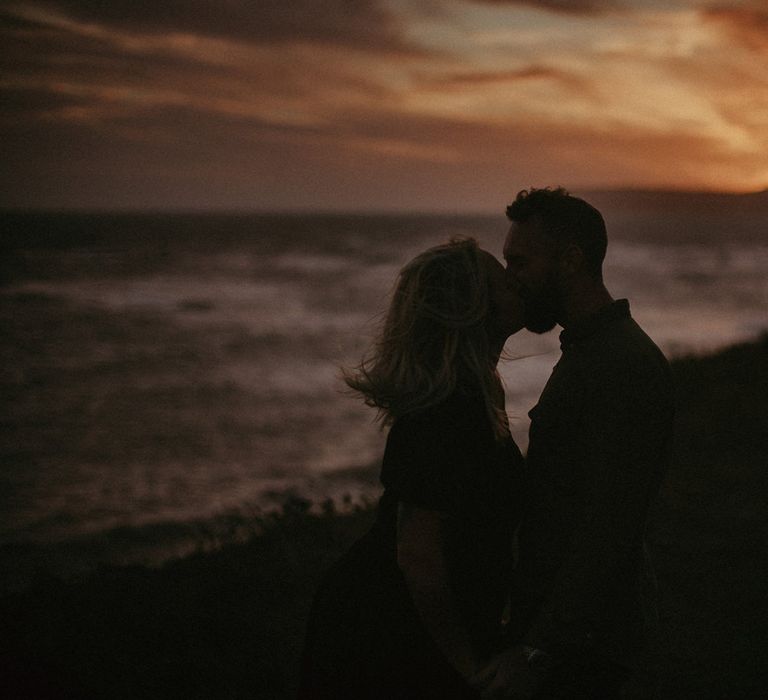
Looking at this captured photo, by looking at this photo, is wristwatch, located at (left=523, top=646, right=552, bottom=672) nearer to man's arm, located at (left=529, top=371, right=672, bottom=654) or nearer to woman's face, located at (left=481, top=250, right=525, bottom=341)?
man's arm, located at (left=529, top=371, right=672, bottom=654)

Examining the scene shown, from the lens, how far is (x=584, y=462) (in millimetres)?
2363

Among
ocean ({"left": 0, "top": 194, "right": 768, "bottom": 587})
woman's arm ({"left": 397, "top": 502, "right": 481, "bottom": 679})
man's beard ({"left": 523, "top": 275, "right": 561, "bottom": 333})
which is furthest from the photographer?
ocean ({"left": 0, "top": 194, "right": 768, "bottom": 587})

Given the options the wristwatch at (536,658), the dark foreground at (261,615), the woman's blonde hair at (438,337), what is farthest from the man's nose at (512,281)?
the dark foreground at (261,615)

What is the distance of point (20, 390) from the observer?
2048cm

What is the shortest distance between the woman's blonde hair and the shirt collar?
377 mm

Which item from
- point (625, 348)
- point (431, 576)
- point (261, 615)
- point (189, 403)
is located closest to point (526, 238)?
point (625, 348)

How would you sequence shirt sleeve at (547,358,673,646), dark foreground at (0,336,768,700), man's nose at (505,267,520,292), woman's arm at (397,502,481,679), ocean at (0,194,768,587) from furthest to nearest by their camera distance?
ocean at (0,194,768,587) → dark foreground at (0,336,768,700) → man's nose at (505,267,520,292) → shirt sleeve at (547,358,673,646) → woman's arm at (397,502,481,679)

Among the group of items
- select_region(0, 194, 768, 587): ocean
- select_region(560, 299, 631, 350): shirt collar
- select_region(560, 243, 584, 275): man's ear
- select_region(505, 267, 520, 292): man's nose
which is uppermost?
select_region(560, 243, 584, 275): man's ear

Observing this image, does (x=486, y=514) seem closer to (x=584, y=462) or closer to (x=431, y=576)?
(x=431, y=576)

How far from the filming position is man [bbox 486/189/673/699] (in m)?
2.28

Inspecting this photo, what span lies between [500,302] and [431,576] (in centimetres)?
89

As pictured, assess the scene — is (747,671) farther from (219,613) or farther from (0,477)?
(0,477)

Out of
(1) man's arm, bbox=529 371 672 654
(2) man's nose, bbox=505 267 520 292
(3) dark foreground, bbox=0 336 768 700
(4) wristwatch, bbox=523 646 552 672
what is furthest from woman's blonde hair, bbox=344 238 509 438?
(3) dark foreground, bbox=0 336 768 700

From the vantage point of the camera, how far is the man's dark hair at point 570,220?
263cm
